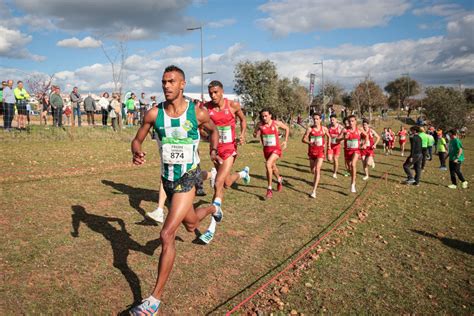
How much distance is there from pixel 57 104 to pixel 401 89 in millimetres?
93667

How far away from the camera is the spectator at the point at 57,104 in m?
18.0

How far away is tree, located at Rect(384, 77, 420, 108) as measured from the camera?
301 feet

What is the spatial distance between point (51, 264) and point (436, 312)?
5057 mm

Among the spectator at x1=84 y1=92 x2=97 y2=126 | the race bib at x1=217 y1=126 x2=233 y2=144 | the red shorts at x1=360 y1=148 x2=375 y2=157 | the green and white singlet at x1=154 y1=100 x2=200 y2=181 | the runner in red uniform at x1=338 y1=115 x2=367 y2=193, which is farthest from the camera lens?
the spectator at x1=84 y1=92 x2=97 y2=126

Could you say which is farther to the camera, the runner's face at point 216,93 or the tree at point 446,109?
the tree at point 446,109

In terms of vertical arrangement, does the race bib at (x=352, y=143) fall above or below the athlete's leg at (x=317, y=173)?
above

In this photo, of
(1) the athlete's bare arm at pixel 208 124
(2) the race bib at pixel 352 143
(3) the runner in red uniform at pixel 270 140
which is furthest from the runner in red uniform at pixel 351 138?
(1) the athlete's bare arm at pixel 208 124

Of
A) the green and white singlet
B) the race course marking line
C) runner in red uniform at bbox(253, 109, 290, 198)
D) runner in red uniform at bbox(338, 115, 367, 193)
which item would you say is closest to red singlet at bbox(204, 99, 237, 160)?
runner in red uniform at bbox(253, 109, 290, 198)

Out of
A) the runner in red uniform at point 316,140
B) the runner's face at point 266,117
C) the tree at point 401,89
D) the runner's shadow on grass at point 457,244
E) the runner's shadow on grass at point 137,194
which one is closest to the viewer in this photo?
the runner's shadow on grass at point 457,244

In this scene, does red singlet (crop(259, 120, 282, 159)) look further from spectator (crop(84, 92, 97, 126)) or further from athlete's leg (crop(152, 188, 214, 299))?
spectator (crop(84, 92, 97, 126))

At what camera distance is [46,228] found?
6.10 metres

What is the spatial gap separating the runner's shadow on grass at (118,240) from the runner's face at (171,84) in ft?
7.94

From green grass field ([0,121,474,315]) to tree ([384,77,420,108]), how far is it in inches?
3582

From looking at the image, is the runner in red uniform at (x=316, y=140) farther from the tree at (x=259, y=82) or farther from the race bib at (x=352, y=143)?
the tree at (x=259, y=82)
